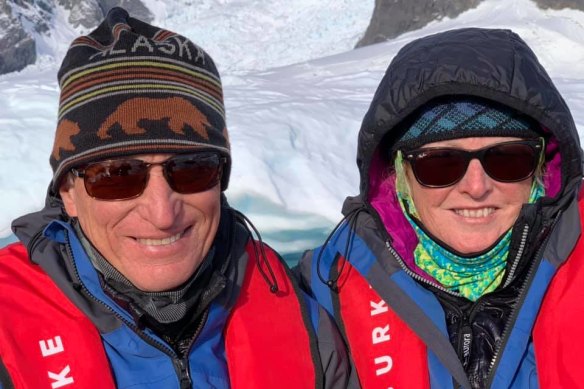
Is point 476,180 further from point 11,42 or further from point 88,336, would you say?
point 11,42

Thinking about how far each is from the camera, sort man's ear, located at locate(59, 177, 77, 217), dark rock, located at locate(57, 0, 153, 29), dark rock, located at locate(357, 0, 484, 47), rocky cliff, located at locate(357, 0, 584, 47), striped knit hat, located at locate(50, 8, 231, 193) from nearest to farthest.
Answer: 1. striped knit hat, located at locate(50, 8, 231, 193)
2. man's ear, located at locate(59, 177, 77, 217)
3. rocky cliff, located at locate(357, 0, 584, 47)
4. dark rock, located at locate(357, 0, 484, 47)
5. dark rock, located at locate(57, 0, 153, 29)

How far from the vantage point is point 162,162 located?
1.32m

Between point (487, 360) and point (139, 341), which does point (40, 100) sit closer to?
point (139, 341)

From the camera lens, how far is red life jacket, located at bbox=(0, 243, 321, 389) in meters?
1.32

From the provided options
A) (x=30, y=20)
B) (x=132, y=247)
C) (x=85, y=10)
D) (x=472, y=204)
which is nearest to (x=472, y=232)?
(x=472, y=204)

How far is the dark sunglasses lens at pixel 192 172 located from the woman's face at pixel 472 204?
507mm

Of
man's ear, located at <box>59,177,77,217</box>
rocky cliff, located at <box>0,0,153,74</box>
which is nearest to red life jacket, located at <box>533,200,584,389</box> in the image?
man's ear, located at <box>59,177,77,217</box>

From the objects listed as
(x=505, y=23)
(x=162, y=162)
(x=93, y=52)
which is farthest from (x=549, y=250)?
(x=505, y=23)

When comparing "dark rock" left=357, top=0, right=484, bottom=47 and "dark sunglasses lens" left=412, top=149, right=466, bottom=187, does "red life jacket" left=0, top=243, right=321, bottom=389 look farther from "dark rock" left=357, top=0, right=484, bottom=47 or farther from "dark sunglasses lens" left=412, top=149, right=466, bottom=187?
"dark rock" left=357, top=0, right=484, bottom=47

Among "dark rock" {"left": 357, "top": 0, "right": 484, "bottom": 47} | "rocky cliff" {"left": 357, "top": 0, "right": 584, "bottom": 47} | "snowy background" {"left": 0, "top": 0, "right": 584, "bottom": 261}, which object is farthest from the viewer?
"dark rock" {"left": 357, "top": 0, "right": 484, "bottom": 47}

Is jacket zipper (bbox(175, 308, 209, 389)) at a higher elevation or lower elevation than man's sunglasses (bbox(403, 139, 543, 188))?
lower

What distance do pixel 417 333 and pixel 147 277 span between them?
67cm

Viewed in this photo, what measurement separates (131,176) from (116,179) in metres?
0.03

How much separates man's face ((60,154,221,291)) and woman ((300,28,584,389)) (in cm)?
46
